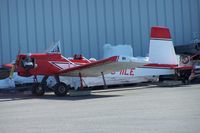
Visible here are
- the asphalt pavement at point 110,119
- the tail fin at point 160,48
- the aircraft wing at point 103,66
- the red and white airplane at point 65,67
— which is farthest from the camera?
the tail fin at point 160,48

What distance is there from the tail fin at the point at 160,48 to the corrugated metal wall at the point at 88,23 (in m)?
4.93

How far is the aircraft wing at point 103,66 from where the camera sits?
14.3 metres

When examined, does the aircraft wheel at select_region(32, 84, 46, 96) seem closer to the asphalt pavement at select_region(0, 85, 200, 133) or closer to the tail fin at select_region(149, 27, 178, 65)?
the tail fin at select_region(149, 27, 178, 65)

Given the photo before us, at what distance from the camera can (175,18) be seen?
24.7 m

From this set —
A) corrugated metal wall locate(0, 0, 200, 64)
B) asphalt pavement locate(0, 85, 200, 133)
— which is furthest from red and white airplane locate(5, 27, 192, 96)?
corrugated metal wall locate(0, 0, 200, 64)

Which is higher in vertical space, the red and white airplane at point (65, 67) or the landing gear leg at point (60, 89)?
the red and white airplane at point (65, 67)

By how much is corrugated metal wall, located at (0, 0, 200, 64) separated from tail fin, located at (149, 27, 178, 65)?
4.93 metres

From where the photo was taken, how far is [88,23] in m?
22.9

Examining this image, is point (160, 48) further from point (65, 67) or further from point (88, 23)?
point (88, 23)

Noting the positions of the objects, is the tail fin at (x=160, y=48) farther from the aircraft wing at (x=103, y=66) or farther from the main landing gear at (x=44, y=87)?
the main landing gear at (x=44, y=87)

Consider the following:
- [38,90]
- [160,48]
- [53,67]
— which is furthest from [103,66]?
[160,48]

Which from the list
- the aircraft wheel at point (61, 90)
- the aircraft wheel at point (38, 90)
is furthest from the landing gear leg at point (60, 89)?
the aircraft wheel at point (38, 90)

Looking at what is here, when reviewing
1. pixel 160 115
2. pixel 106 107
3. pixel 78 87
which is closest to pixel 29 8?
pixel 78 87

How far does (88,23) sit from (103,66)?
316 inches
